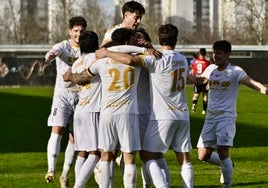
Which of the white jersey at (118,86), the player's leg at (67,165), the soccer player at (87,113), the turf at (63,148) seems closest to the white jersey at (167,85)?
the white jersey at (118,86)

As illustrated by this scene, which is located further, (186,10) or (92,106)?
(186,10)

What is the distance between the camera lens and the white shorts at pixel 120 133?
994 cm

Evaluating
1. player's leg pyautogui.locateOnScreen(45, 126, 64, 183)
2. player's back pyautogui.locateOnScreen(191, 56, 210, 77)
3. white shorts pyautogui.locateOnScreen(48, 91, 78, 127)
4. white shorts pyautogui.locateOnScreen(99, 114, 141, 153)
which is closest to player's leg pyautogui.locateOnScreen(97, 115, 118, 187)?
white shorts pyautogui.locateOnScreen(99, 114, 141, 153)

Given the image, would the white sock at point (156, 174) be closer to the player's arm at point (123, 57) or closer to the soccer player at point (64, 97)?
the player's arm at point (123, 57)

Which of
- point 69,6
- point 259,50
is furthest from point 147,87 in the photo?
point 69,6

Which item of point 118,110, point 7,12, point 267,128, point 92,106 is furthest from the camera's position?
point 7,12

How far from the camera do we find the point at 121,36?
32.9ft

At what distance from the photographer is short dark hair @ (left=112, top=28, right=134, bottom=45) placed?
32.9 feet

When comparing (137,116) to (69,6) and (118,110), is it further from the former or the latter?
(69,6)

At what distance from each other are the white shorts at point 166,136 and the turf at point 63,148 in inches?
88.9

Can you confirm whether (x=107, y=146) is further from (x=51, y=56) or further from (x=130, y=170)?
(x=51, y=56)

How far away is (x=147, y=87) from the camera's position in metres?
10.5

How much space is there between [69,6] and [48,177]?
7306 centimetres

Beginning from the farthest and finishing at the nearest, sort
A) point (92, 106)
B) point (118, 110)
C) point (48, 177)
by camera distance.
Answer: point (48, 177) → point (92, 106) → point (118, 110)
